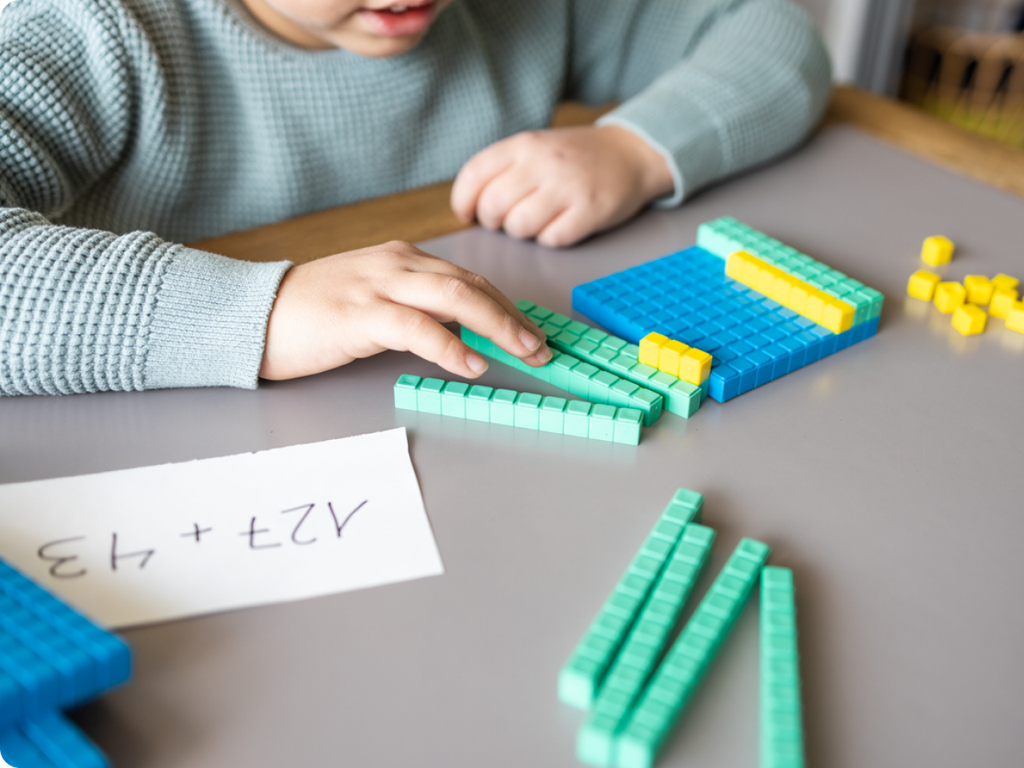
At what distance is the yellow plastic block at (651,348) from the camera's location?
0.57 meters

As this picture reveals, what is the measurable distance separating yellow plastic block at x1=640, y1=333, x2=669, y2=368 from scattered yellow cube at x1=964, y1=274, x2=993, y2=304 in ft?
0.89

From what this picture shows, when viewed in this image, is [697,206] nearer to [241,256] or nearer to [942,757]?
[241,256]

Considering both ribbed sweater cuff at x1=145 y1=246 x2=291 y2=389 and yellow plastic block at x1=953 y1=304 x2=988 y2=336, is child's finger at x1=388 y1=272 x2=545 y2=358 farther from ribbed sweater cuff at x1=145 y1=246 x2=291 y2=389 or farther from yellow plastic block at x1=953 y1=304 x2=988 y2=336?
yellow plastic block at x1=953 y1=304 x2=988 y2=336

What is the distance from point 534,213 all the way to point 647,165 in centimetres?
13

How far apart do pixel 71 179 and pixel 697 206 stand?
1.83 feet

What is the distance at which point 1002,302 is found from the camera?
0.66m

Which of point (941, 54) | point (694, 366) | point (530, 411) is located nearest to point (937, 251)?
point (694, 366)

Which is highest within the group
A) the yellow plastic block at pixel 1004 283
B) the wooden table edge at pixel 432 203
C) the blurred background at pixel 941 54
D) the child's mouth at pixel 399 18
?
the child's mouth at pixel 399 18

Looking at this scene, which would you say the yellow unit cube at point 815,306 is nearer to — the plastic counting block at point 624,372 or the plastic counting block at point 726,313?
the plastic counting block at point 726,313

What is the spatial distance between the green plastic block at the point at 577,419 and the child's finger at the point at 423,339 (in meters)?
0.07

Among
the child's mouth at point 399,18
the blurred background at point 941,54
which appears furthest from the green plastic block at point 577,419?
the blurred background at point 941,54

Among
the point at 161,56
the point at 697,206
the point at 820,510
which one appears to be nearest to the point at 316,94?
the point at 161,56

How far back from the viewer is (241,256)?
2.42 ft

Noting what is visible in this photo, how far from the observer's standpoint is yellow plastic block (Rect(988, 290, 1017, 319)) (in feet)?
2.17
